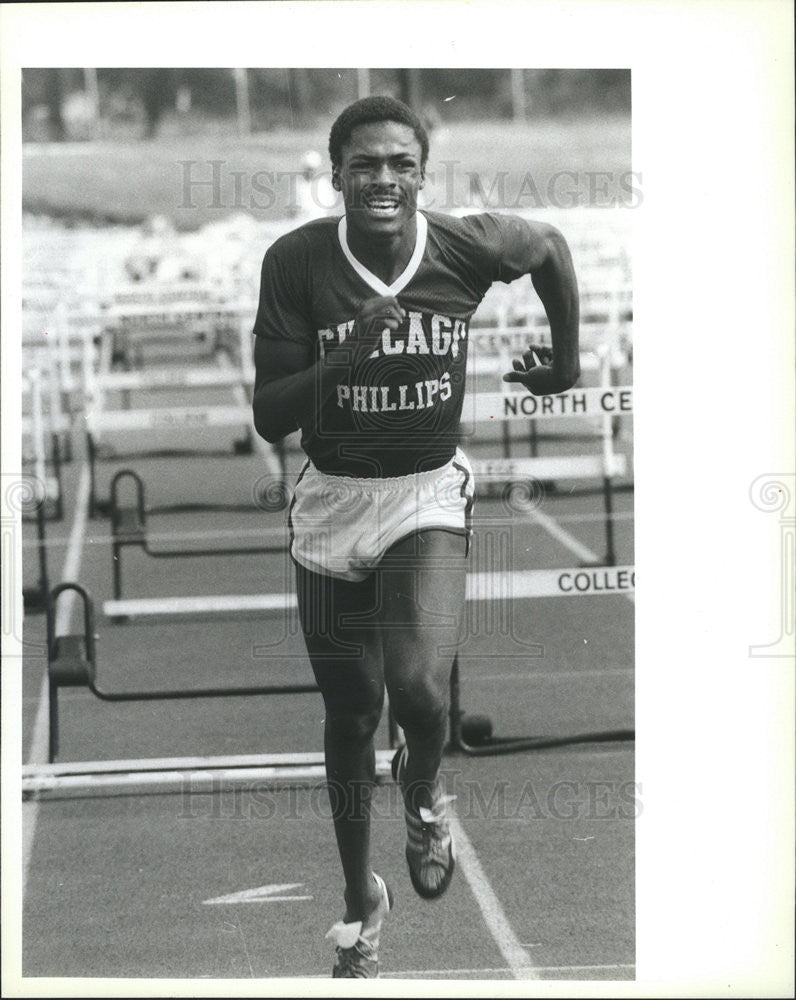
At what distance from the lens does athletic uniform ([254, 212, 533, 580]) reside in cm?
505

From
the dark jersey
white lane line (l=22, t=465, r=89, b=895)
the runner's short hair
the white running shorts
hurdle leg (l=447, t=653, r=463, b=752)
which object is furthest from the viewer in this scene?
hurdle leg (l=447, t=653, r=463, b=752)

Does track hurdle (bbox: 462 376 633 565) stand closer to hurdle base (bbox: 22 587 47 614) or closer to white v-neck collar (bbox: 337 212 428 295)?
white v-neck collar (bbox: 337 212 428 295)

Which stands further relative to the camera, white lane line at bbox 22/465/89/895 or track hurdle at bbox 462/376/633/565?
track hurdle at bbox 462/376/633/565

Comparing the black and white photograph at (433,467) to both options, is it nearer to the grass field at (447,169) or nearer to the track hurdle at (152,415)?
the grass field at (447,169)

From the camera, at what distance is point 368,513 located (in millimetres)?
5246

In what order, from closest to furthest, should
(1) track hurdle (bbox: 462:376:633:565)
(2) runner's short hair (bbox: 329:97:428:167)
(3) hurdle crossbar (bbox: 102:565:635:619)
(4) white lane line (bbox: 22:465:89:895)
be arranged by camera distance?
1. (2) runner's short hair (bbox: 329:97:428:167)
2. (4) white lane line (bbox: 22:465:89:895)
3. (3) hurdle crossbar (bbox: 102:565:635:619)
4. (1) track hurdle (bbox: 462:376:633:565)

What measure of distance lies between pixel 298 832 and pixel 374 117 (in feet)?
8.94

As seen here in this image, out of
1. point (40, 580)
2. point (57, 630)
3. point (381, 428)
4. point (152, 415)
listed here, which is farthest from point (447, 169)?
point (152, 415)

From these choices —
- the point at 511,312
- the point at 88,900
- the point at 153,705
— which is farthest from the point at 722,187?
the point at 511,312

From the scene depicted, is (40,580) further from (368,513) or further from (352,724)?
(368,513)

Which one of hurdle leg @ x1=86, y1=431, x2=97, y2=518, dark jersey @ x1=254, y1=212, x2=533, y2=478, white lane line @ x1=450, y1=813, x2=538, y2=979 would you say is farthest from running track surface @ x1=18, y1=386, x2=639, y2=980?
hurdle leg @ x1=86, y1=431, x2=97, y2=518

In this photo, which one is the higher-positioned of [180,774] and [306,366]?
[306,366]

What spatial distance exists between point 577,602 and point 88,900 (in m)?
4.72

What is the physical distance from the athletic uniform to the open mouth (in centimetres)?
11
